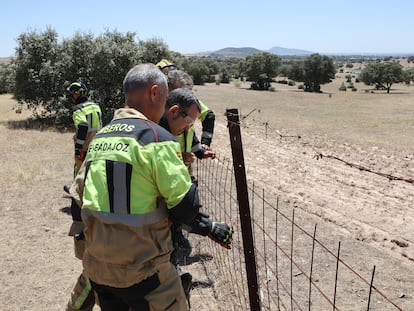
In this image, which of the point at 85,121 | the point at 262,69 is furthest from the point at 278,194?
the point at 262,69

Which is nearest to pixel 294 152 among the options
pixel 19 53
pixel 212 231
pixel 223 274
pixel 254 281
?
pixel 223 274

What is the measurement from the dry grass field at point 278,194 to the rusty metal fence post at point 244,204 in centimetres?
94

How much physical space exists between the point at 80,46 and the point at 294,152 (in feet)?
33.6

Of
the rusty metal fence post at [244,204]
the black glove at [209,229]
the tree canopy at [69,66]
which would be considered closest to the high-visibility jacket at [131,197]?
the black glove at [209,229]

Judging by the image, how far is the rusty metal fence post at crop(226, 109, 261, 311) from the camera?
3.10m

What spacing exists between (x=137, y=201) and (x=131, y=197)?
0.04 metres

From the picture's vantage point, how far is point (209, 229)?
2.49 m

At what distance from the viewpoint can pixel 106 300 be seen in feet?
8.10

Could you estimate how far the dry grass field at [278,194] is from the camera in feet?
15.8

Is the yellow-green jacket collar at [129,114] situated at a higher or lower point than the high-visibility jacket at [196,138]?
higher

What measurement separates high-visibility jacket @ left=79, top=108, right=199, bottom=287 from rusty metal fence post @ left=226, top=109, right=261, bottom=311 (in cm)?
→ 92

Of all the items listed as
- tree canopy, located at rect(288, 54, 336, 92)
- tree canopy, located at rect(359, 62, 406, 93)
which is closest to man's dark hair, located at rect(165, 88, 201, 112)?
tree canopy, located at rect(359, 62, 406, 93)

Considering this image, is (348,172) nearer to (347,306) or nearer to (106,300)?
(347,306)

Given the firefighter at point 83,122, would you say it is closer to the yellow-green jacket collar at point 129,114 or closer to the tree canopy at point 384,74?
the yellow-green jacket collar at point 129,114
